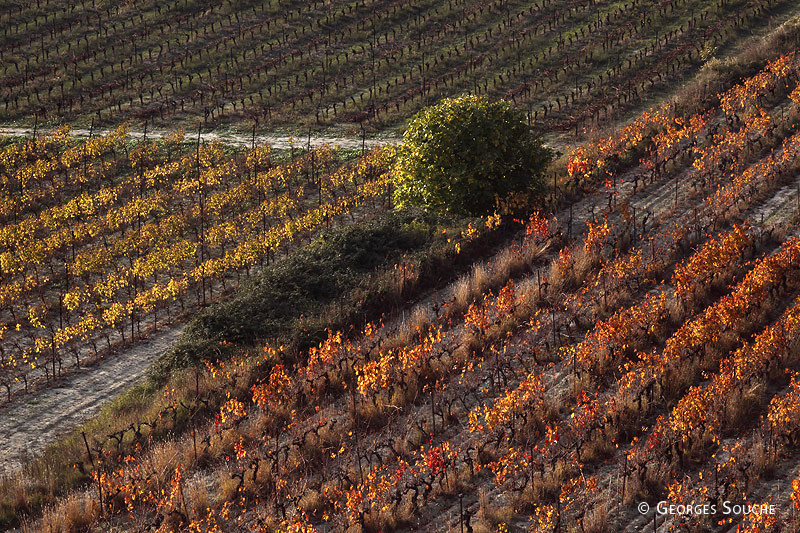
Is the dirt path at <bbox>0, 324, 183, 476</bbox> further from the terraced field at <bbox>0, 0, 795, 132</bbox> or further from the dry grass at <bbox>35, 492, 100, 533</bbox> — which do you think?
the terraced field at <bbox>0, 0, 795, 132</bbox>

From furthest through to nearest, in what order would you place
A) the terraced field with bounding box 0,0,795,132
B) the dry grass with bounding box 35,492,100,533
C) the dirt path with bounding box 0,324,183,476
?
the terraced field with bounding box 0,0,795,132 → the dirt path with bounding box 0,324,183,476 → the dry grass with bounding box 35,492,100,533

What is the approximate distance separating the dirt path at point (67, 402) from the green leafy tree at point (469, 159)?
6.43 m

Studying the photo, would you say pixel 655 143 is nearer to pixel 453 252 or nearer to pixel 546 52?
pixel 453 252

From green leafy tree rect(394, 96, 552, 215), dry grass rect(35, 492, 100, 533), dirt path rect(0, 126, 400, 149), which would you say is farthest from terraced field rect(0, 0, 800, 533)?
green leafy tree rect(394, 96, 552, 215)

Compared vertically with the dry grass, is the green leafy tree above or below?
above

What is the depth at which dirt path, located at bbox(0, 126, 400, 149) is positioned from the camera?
26922mm

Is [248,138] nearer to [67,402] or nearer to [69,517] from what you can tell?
[67,402]

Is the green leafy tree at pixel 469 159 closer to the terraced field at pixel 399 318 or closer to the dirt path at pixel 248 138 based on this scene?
the terraced field at pixel 399 318

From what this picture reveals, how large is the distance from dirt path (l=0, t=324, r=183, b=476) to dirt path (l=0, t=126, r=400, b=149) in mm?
12783

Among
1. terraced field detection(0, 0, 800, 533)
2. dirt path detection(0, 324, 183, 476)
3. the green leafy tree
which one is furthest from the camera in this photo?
the green leafy tree

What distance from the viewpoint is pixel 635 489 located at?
30.1 ft

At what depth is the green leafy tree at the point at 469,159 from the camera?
17.8 meters

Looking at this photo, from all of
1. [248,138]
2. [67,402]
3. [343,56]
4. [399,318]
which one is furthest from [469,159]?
[343,56]

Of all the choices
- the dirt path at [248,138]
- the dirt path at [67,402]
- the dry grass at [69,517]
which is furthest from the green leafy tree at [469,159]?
the dry grass at [69,517]
